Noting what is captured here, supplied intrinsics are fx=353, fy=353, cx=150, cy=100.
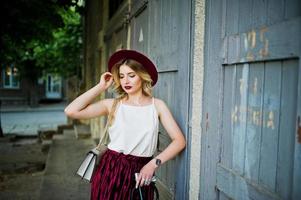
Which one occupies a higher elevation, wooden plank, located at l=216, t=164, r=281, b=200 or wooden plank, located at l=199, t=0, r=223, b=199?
wooden plank, located at l=199, t=0, r=223, b=199

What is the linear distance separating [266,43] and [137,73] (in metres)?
0.97

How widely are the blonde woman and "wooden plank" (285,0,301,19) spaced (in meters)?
1.06

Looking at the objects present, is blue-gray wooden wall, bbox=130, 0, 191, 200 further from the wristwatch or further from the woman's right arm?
the woman's right arm

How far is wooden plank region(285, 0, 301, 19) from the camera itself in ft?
4.43

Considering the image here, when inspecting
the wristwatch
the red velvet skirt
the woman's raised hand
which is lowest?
the red velvet skirt

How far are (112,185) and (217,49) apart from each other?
108cm

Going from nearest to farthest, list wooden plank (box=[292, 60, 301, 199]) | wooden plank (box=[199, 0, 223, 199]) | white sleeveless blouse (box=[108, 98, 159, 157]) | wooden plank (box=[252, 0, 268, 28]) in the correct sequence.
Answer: wooden plank (box=[292, 60, 301, 199]) → wooden plank (box=[252, 0, 268, 28]) → wooden plank (box=[199, 0, 223, 199]) → white sleeveless blouse (box=[108, 98, 159, 157])

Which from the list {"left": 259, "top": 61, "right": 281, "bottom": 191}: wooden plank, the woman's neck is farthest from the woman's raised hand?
{"left": 259, "top": 61, "right": 281, "bottom": 191}: wooden plank

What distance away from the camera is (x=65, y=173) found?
567 centimetres

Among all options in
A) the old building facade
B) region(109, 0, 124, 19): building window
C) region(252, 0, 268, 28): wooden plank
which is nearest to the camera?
the old building facade

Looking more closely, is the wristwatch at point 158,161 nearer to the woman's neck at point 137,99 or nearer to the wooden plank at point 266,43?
the woman's neck at point 137,99

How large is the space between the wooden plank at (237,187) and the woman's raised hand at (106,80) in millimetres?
910

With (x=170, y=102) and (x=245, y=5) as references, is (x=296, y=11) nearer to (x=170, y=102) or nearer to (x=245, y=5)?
(x=245, y=5)

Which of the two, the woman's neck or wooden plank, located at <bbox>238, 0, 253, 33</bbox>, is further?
the woman's neck
